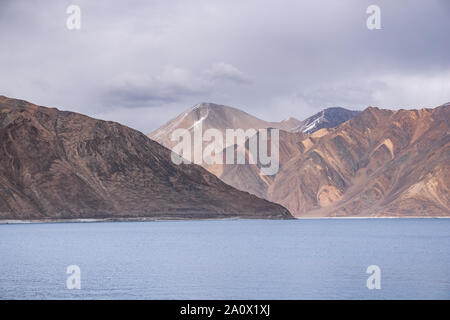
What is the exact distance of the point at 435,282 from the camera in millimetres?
57812

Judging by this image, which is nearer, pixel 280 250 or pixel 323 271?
pixel 323 271

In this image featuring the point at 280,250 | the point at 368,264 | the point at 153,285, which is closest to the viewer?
the point at 153,285

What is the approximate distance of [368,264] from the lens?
7631 cm

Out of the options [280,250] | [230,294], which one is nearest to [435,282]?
[230,294]

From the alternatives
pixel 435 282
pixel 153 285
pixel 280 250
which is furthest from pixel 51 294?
pixel 280 250

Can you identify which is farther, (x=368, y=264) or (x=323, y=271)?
(x=368, y=264)
